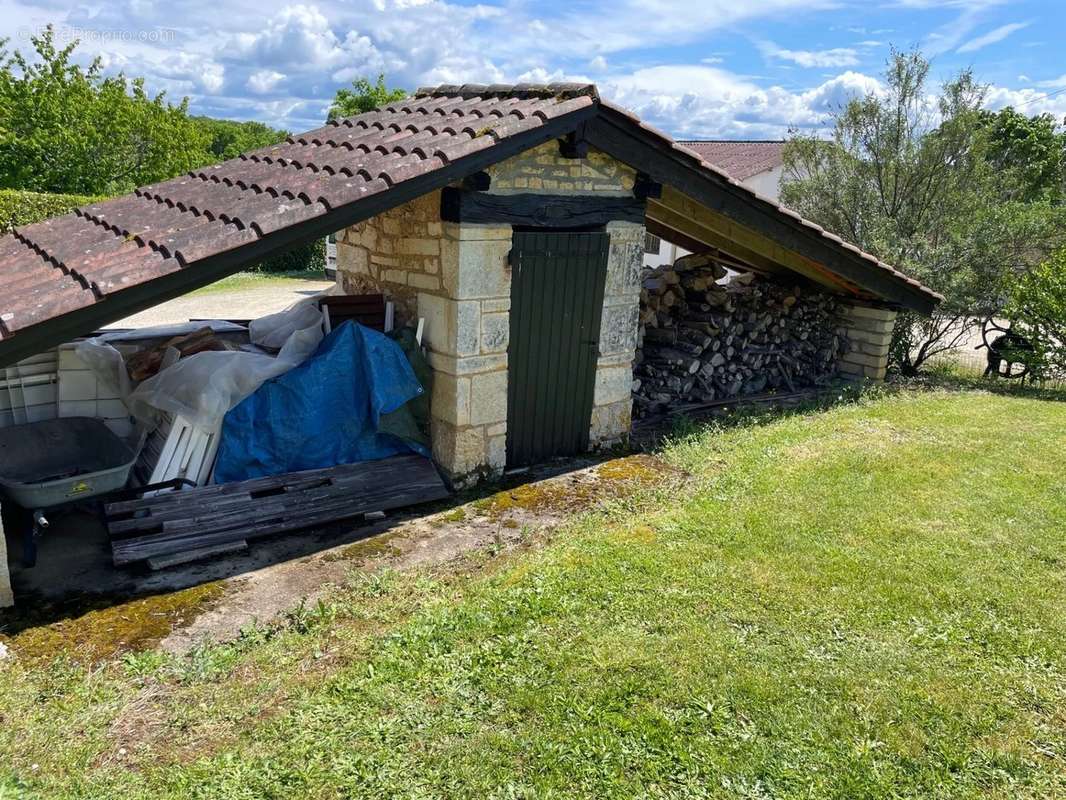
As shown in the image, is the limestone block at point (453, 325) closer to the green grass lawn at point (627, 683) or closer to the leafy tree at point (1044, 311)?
the green grass lawn at point (627, 683)

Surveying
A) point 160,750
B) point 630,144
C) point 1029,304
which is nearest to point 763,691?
point 160,750

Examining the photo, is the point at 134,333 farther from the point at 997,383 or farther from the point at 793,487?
the point at 997,383

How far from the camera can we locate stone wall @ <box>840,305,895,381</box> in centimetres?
1020

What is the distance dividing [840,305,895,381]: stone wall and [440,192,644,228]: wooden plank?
4.85 metres

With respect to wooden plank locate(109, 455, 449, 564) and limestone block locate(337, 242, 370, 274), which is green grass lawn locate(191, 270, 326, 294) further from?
wooden plank locate(109, 455, 449, 564)

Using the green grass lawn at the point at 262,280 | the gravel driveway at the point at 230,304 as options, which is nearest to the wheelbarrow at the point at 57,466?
the gravel driveway at the point at 230,304

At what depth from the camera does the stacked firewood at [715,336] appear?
349 inches

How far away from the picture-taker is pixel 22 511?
17.1ft

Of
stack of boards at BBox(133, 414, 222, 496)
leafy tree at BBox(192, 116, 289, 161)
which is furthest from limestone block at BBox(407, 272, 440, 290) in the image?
leafy tree at BBox(192, 116, 289, 161)

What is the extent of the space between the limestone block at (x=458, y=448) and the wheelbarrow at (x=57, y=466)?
79.0 inches

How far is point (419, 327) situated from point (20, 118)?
22292mm

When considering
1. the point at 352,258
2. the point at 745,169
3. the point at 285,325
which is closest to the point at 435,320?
the point at 352,258

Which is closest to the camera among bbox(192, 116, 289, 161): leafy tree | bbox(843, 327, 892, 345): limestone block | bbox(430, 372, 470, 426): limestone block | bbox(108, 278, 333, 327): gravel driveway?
bbox(430, 372, 470, 426): limestone block

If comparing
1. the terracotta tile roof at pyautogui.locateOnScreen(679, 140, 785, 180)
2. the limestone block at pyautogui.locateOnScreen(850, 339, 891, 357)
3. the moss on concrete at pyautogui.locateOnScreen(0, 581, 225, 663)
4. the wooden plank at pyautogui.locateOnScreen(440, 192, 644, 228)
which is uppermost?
the terracotta tile roof at pyautogui.locateOnScreen(679, 140, 785, 180)
